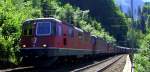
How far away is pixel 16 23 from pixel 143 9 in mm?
117587

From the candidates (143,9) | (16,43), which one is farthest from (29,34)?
(143,9)

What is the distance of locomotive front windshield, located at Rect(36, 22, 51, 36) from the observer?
2603cm

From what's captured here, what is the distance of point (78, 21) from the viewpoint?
250 ft

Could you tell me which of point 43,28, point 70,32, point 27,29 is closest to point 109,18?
point 70,32

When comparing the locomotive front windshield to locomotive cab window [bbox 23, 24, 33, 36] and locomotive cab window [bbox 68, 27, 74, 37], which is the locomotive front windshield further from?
locomotive cab window [bbox 68, 27, 74, 37]

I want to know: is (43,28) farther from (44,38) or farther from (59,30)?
(59,30)

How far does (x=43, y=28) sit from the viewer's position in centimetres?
2628

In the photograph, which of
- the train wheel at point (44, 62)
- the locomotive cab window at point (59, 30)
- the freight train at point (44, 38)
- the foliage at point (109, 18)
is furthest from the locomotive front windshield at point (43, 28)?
the foliage at point (109, 18)

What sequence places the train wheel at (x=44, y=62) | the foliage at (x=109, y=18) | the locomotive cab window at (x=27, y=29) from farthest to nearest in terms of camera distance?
1. the foliage at (x=109, y=18)
2. the locomotive cab window at (x=27, y=29)
3. the train wheel at (x=44, y=62)

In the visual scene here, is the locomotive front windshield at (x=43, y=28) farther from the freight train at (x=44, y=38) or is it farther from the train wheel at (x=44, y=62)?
the train wheel at (x=44, y=62)

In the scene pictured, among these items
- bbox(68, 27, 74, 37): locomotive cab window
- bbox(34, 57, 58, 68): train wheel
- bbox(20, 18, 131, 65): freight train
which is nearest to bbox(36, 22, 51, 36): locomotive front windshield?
bbox(20, 18, 131, 65): freight train

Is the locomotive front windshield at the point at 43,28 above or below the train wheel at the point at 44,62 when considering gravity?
above

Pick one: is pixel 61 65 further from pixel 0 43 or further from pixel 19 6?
pixel 19 6

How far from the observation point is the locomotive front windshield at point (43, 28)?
26.0 meters
